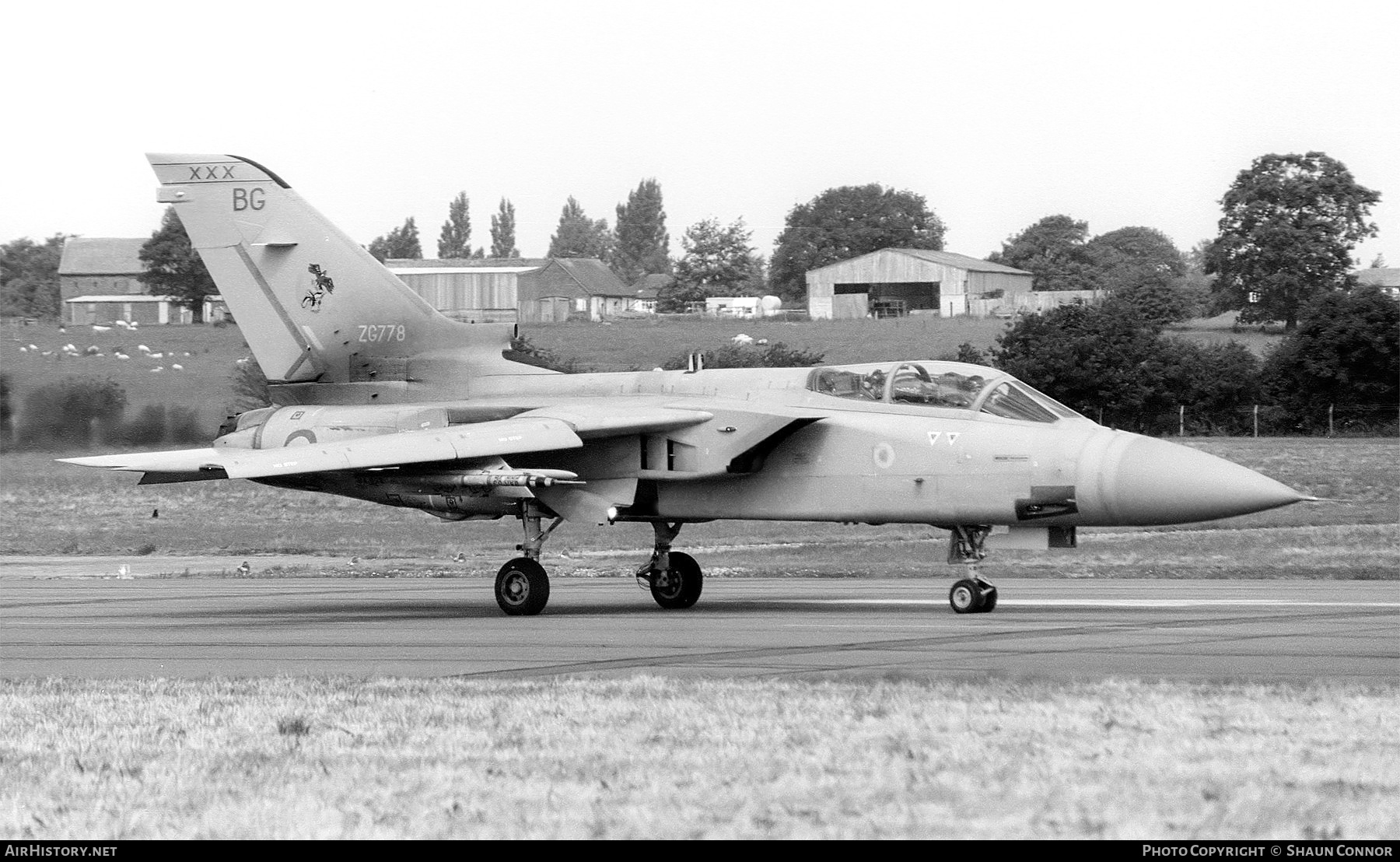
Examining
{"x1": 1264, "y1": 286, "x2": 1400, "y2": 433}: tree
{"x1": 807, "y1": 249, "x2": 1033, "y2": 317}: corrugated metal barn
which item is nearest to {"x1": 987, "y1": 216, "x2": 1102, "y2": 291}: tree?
{"x1": 807, "y1": 249, "x2": 1033, "y2": 317}: corrugated metal barn

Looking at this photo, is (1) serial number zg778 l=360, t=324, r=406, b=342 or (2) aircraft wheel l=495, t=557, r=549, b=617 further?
(1) serial number zg778 l=360, t=324, r=406, b=342

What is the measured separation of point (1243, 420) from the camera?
5050 cm

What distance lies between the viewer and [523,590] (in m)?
16.1

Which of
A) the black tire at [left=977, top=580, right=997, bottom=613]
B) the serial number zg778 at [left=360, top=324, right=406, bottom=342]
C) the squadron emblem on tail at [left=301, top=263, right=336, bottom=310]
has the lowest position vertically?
the black tire at [left=977, top=580, right=997, bottom=613]

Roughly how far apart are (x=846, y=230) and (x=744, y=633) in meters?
100.0

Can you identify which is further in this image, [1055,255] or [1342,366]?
[1055,255]

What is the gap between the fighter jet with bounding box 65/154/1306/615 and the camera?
14.9 metres

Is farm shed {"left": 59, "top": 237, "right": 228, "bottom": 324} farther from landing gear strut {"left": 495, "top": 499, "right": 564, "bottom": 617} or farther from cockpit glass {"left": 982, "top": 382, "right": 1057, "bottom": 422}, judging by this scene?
cockpit glass {"left": 982, "top": 382, "right": 1057, "bottom": 422}

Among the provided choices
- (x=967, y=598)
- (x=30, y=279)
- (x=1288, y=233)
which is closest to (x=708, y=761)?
(x=967, y=598)

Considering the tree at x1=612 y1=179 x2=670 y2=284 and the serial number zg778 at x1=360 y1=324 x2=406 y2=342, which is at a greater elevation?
the tree at x1=612 y1=179 x2=670 y2=284

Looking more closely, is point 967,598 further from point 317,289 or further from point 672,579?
point 317,289

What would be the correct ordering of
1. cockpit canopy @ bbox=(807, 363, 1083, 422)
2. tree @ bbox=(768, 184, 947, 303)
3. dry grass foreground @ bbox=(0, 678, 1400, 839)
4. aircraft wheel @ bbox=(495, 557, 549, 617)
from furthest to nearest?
tree @ bbox=(768, 184, 947, 303) < aircraft wheel @ bbox=(495, 557, 549, 617) < cockpit canopy @ bbox=(807, 363, 1083, 422) < dry grass foreground @ bbox=(0, 678, 1400, 839)

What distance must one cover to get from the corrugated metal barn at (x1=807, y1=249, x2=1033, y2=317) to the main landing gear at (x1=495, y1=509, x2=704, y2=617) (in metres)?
69.3

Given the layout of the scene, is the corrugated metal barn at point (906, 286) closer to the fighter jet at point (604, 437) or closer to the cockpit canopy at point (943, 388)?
the fighter jet at point (604, 437)
